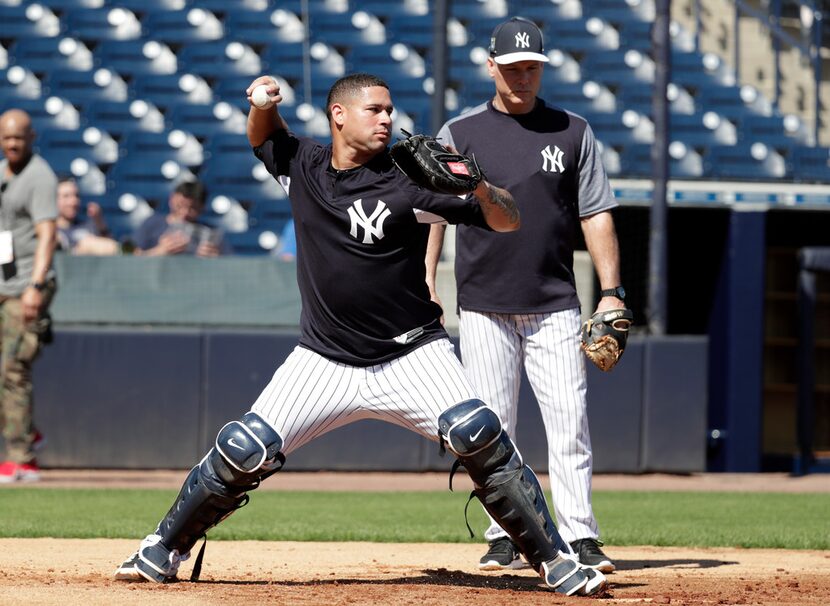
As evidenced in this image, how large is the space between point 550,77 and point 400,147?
31.7ft

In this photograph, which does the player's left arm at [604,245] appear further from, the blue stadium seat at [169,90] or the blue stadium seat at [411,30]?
the blue stadium seat at [411,30]

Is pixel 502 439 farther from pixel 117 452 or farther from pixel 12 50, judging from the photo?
pixel 12 50

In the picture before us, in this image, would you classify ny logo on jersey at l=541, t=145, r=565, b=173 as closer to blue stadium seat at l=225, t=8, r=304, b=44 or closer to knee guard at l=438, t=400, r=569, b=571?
knee guard at l=438, t=400, r=569, b=571

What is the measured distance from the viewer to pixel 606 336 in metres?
4.77

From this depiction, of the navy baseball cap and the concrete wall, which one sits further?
the concrete wall

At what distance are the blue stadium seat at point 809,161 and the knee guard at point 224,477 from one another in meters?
8.38

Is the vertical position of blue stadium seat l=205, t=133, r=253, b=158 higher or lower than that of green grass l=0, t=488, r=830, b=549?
higher

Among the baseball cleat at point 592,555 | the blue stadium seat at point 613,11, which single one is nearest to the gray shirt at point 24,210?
the baseball cleat at point 592,555

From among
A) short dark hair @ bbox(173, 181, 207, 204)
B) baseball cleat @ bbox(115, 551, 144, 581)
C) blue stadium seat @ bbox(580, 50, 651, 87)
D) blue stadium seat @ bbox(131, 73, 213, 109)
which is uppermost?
blue stadium seat @ bbox(580, 50, 651, 87)

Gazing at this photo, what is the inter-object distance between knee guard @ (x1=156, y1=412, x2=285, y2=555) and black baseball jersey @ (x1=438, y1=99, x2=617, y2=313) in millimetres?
1127

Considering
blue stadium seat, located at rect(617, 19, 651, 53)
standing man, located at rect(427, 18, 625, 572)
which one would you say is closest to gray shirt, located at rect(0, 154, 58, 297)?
standing man, located at rect(427, 18, 625, 572)

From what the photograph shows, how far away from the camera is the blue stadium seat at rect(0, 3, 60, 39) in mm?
13383

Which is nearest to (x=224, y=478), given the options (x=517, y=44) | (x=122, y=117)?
(x=517, y=44)

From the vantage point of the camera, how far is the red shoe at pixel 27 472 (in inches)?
321
